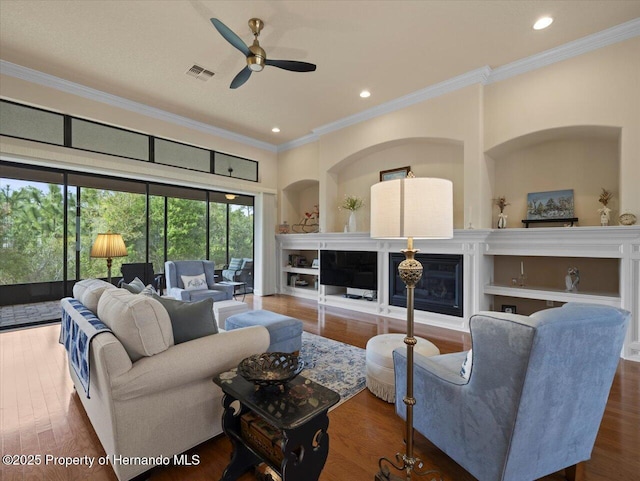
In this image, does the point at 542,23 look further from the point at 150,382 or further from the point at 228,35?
the point at 150,382

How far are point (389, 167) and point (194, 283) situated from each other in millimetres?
4079

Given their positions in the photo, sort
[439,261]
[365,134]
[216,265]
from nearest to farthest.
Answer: [439,261], [365,134], [216,265]

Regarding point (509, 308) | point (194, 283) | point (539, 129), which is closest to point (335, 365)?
point (509, 308)

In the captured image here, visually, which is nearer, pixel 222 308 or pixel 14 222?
pixel 222 308

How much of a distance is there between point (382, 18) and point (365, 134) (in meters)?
2.40

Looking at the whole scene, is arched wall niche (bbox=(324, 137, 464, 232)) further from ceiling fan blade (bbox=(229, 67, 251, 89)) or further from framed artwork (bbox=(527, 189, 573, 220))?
ceiling fan blade (bbox=(229, 67, 251, 89))

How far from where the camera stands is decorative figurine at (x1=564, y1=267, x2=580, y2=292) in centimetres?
378

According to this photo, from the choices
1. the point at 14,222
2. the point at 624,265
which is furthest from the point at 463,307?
the point at 14,222

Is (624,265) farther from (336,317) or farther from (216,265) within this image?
(216,265)

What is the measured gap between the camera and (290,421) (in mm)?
1247

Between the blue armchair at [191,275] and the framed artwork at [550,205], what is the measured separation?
4.97 metres

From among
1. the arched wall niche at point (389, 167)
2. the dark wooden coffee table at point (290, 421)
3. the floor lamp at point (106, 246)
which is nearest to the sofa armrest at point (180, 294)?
the floor lamp at point (106, 246)

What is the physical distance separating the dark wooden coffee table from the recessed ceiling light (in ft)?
13.4

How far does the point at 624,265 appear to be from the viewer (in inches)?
127
